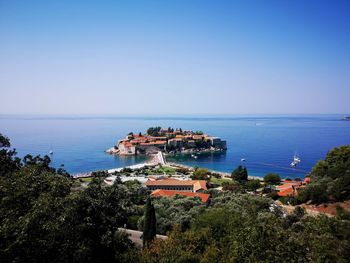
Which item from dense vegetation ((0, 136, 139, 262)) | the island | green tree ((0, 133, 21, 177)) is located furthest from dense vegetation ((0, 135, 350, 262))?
the island

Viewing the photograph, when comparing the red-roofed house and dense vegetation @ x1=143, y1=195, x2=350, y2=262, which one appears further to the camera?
Result: the red-roofed house

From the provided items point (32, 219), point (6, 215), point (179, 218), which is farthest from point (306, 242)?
point (179, 218)

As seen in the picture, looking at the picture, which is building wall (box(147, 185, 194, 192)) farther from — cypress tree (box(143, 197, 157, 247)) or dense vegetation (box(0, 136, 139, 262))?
dense vegetation (box(0, 136, 139, 262))

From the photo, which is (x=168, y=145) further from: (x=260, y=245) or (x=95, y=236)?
(x=260, y=245)

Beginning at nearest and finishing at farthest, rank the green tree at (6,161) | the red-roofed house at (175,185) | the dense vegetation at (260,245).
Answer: the dense vegetation at (260,245) < the green tree at (6,161) < the red-roofed house at (175,185)

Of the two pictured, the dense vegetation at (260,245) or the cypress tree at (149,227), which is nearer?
the dense vegetation at (260,245)

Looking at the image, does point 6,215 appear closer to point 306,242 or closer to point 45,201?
point 45,201

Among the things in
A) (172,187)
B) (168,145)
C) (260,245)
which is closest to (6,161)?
(260,245)

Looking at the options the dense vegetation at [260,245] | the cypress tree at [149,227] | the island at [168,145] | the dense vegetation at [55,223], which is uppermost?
the dense vegetation at [55,223]

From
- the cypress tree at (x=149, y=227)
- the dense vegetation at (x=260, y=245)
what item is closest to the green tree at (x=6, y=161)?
the cypress tree at (x=149, y=227)

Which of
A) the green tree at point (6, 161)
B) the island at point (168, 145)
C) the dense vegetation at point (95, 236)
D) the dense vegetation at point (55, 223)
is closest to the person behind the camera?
the dense vegetation at point (55, 223)

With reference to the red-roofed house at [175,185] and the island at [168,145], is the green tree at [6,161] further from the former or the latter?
the island at [168,145]
